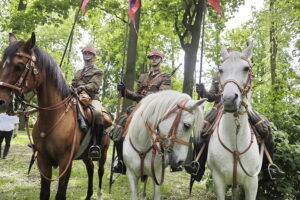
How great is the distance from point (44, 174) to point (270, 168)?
3.55m

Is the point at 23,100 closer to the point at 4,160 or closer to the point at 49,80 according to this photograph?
the point at 49,80

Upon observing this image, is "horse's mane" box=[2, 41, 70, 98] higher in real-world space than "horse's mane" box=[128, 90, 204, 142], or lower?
higher

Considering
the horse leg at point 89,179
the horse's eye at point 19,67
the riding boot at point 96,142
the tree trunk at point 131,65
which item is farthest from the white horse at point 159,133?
the tree trunk at point 131,65

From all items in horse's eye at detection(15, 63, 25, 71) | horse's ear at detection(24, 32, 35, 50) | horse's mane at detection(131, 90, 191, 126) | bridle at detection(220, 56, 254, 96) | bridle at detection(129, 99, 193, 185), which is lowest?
bridle at detection(129, 99, 193, 185)

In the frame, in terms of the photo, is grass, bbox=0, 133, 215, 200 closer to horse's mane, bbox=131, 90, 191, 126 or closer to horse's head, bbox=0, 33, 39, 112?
horse's mane, bbox=131, 90, 191, 126

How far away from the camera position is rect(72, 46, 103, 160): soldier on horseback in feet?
18.2

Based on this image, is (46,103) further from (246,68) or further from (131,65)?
(131,65)

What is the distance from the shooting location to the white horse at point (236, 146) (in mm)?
3826

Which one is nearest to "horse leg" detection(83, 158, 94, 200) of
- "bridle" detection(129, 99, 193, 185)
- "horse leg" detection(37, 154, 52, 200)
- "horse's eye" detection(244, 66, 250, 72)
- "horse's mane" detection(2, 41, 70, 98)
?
"horse leg" detection(37, 154, 52, 200)

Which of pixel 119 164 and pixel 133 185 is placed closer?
pixel 133 185

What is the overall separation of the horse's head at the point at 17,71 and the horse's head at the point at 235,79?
8.57ft

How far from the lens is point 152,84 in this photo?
583cm

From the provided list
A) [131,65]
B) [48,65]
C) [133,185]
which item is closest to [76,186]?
[133,185]

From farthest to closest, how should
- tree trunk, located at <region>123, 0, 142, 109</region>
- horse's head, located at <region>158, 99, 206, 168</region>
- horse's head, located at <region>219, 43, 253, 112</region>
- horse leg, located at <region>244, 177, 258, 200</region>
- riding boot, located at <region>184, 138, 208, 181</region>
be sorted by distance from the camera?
tree trunk, located at <region>123, 0, 142, 109</region> < riding boot, located at <region>184, 138, 208, 181</region> < horse leg, located at <region>244, 177, 258, 200</region> < horse's head, located at <region>158, 99, 206, 168</region> < horse's head, located at <region>219, 43, 253, 112</region>
